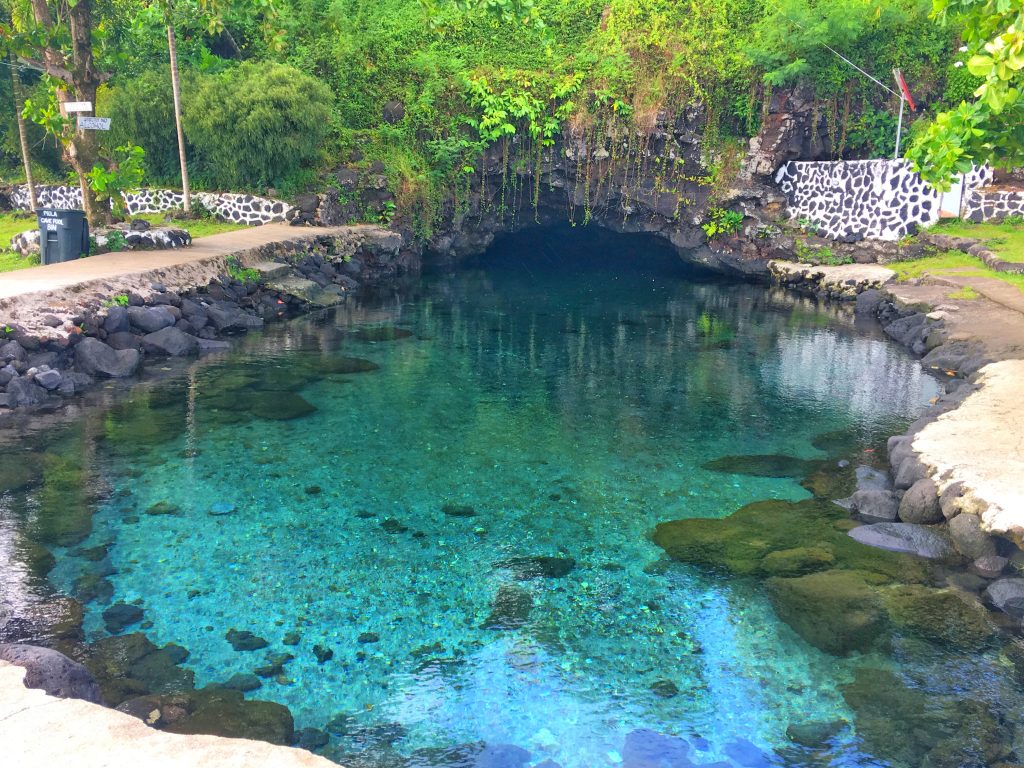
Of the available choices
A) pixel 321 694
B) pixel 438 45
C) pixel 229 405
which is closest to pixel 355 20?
pixel 438 45

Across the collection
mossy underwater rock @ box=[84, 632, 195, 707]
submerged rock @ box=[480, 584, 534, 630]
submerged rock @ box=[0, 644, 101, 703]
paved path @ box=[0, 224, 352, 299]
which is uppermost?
paved path @ box=[0, 224, 352, 299]

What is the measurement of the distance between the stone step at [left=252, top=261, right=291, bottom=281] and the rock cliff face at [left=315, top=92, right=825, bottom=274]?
6058mm

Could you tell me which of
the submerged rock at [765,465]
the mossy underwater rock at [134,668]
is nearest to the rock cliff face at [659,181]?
the submerged rock at [765,465]

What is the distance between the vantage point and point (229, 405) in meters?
13.0

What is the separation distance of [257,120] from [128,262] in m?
8.54

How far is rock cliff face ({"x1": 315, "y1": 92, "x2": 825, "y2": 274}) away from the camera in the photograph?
1097 inches

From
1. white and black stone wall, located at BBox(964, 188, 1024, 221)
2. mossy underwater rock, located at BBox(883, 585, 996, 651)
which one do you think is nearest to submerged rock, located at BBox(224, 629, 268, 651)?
mossy underwater rock, located at BBox(883, 585, 996, 651)

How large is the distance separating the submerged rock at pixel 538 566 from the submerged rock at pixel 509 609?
269 mm

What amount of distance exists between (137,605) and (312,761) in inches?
138

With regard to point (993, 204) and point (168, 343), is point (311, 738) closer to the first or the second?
point (168, 343)

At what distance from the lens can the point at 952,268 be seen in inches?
861

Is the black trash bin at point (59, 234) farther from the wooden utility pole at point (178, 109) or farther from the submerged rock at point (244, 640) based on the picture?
the submerged rock at point (244, 640)

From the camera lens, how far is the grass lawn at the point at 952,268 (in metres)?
19.8

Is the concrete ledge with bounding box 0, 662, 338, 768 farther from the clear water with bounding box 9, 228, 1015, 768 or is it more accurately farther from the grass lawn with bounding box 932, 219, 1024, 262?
the grass lawn with bounding box 932, 219, 1024, 262
